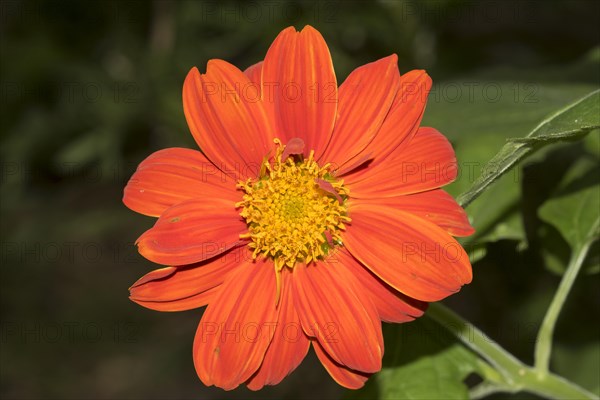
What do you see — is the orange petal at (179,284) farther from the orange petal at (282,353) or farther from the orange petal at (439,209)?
the orange petal at (439,209)

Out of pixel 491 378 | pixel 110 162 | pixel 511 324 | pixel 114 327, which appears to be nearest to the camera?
pixel 491 378

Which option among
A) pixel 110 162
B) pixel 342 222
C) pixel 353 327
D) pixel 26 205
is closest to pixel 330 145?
pixel 342 222

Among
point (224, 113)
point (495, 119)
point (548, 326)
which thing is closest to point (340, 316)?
point (224, 113)

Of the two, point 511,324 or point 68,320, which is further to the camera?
point 68,320

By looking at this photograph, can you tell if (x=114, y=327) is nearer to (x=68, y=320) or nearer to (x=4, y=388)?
(x=68, y=320)

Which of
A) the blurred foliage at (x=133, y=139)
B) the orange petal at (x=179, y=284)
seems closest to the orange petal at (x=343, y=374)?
the orange petal at (x=179, y=284)

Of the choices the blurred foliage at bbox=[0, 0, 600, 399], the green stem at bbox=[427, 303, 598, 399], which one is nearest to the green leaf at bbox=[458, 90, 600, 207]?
the green stem at bbox=[427, 303, 598, 399]
